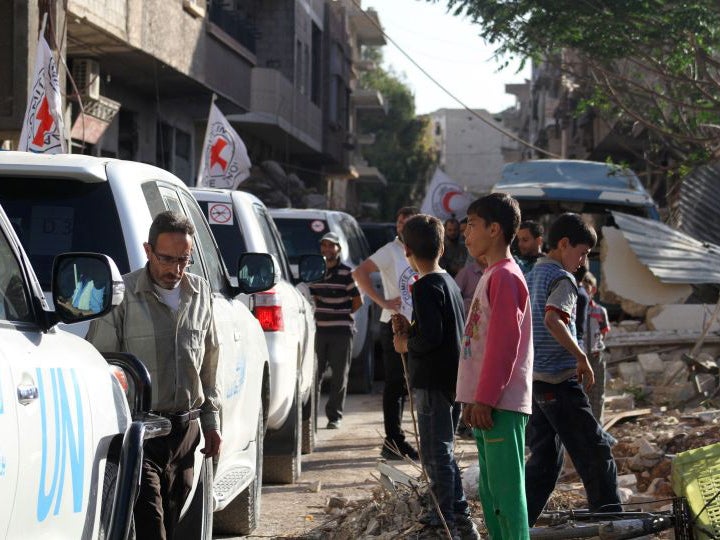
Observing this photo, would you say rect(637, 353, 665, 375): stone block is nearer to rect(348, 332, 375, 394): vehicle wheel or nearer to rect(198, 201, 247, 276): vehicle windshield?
rect(348, 332, 375, 394): vehicle wheel

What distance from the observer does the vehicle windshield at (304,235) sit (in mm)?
16094

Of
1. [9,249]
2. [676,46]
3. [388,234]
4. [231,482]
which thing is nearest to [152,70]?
[388,234]

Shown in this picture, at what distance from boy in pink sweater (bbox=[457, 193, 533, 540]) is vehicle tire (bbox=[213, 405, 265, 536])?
7.12 ft

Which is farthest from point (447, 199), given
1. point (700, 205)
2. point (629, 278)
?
point (629, 278)

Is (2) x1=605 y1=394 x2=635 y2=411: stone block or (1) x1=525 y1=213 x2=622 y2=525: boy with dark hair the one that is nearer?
(1) x1=525 y1=213 x2=622 y2=525: boy with dark hair

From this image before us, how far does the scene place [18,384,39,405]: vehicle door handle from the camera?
342 cm

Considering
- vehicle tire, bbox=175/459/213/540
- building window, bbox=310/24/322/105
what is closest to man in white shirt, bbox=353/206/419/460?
vehicle tire, bbox=175/459/213/540

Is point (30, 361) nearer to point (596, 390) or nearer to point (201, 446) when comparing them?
point (201, 446)

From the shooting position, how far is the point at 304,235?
1616cm

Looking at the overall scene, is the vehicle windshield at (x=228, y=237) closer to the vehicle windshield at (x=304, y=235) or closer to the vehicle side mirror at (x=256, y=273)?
the vehicle side mirror at (x=256, y=273)

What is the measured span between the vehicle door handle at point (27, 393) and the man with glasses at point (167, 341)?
1721mm

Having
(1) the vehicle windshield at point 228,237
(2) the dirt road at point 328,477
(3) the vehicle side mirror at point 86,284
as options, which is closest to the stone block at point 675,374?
(2) the dirt road at point 328,477

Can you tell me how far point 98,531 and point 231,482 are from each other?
2.70 meters

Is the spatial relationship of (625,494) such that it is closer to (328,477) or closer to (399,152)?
(328,477)
